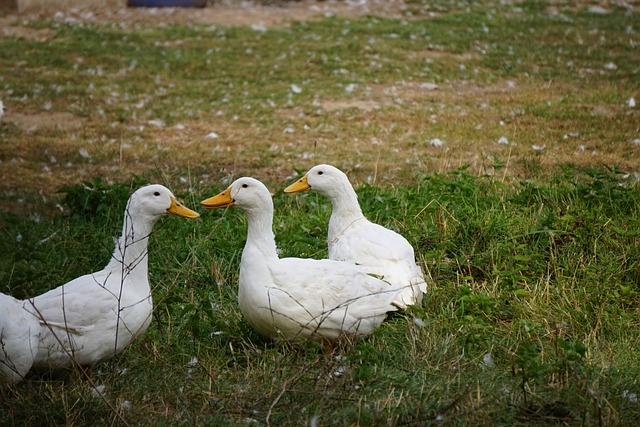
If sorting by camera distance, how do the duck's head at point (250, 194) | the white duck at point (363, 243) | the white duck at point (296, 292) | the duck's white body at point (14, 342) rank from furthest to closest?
the white duck at point (363, 243) → the duck's head at point (250, 194) → the white duck at point (296, 292) → the duck's white body at point (14, 342)

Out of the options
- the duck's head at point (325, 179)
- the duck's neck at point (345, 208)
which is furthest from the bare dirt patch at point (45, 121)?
the duck's neck at point (345, 208)

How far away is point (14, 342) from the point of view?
4391 mm

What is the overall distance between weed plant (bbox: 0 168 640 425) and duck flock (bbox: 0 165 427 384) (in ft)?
0.41

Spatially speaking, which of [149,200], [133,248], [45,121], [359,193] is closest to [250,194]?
[149,200]

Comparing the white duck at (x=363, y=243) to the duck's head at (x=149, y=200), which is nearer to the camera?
the duck's head at (x=149, y=200)

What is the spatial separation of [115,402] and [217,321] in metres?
1.06

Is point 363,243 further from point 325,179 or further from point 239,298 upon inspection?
point 239,298

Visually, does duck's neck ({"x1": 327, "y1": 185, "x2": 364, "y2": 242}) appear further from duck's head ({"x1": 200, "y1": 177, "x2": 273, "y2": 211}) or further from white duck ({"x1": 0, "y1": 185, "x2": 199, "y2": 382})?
white duck ({"x1": 0, "y1": 185, "x2": 199, "y2": 382})

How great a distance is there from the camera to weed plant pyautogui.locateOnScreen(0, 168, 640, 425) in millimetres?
4246

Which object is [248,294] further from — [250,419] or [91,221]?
[91,221]

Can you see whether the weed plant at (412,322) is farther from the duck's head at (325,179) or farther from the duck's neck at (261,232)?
the duck's head at (325,179)

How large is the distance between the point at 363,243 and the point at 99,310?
5.41 feet

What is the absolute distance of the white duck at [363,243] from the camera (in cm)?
544

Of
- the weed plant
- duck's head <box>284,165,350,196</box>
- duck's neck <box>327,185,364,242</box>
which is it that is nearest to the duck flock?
the weed plant
